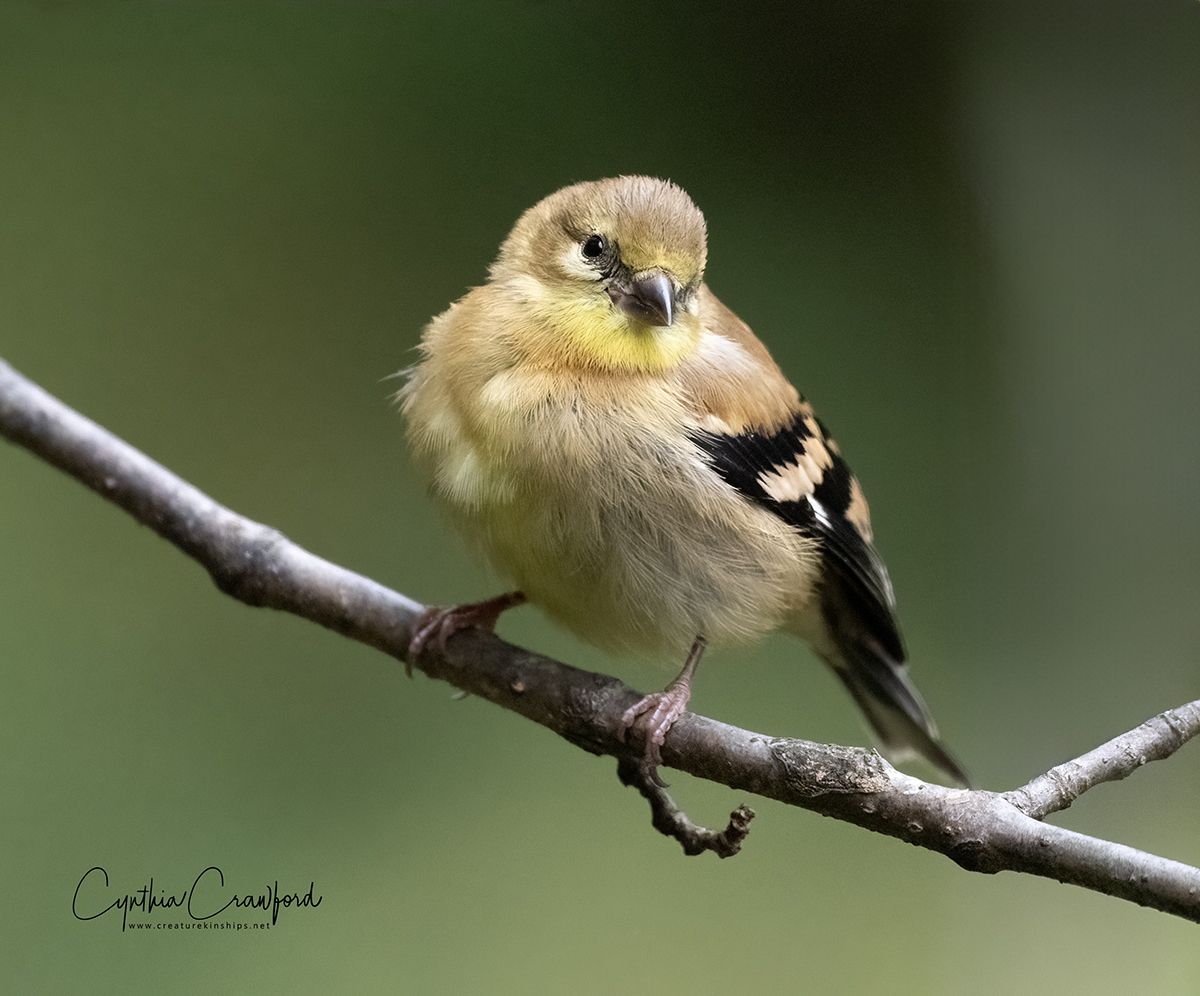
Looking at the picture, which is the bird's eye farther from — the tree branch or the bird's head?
the tree branch

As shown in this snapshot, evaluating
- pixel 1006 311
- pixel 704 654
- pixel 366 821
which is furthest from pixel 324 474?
pixel 1006 311

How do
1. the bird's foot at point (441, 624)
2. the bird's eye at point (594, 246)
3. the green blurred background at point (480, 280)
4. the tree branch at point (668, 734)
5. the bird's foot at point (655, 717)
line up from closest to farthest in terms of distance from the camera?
1. the tree branch at point (668, 734)
2. the bird's foot at point (655, 717)
3. the bird's eye at point (594, 246)
4. the bird's foot at point (441, 624)
5. the green blurred background at point (480, 280)

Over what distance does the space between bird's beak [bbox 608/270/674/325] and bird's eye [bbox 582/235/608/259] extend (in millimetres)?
55

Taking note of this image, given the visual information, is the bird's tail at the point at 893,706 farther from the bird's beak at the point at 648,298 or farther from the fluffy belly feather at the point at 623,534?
the bird's beak at the point at 648,298

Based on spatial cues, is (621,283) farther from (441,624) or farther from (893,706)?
(893,706)

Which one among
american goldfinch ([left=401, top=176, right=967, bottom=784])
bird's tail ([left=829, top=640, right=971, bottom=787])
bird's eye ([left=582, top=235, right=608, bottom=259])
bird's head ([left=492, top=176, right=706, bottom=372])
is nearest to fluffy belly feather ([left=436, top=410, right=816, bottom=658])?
american goldfinch ([left=401, top=176, right=967, bottom=784])

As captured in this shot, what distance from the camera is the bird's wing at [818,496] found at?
3.98ft

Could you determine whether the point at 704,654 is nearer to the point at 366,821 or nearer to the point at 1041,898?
the point at 366,821

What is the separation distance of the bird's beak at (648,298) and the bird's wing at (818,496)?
0.15 meters

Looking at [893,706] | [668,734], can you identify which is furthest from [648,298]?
[893,706]

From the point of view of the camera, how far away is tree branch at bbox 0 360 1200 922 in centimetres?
80

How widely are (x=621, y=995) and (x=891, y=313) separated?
52.1 inches

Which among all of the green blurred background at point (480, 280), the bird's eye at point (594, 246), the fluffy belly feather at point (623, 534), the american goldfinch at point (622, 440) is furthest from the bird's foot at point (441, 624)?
the bird's eye at point (594, 246)

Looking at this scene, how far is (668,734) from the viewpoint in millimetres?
1072
